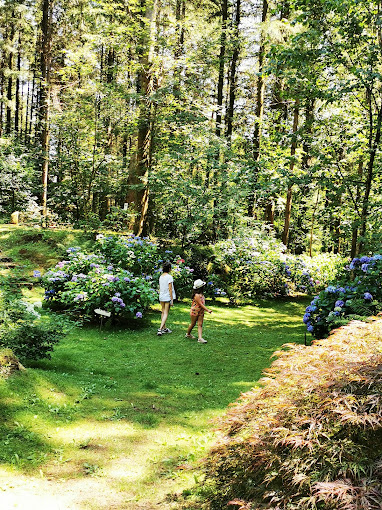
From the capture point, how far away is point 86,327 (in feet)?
24.3

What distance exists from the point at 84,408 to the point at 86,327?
3655 mm

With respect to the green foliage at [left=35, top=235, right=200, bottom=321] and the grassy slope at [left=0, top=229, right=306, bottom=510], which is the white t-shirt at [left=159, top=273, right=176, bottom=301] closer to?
the green foliage at [left=35, top=235, right=200, bottom=321]

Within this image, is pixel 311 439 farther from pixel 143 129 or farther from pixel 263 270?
pixel 143 129

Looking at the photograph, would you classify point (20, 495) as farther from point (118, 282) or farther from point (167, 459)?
point (118, 282)

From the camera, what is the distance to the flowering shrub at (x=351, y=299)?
232 inches

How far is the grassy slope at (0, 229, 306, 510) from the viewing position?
9.41ft

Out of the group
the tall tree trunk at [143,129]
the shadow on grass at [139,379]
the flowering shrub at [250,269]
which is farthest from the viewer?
the flowering shrub at [250,269]

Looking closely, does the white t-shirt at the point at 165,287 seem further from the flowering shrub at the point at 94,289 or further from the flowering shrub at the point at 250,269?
the flowering shrub at the point at 250,269

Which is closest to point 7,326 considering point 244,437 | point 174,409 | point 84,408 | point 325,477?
Answer: point 84,408

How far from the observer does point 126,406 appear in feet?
13.5

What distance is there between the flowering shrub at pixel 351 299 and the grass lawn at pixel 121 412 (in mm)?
958

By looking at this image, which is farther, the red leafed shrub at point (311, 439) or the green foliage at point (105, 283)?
the green foliage at point (105, 283)

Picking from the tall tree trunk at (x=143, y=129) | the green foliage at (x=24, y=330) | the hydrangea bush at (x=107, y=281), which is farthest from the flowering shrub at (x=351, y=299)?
the tall tree trunk at (x=143, y=129)

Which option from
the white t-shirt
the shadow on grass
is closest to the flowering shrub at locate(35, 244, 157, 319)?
the white t-shirt
